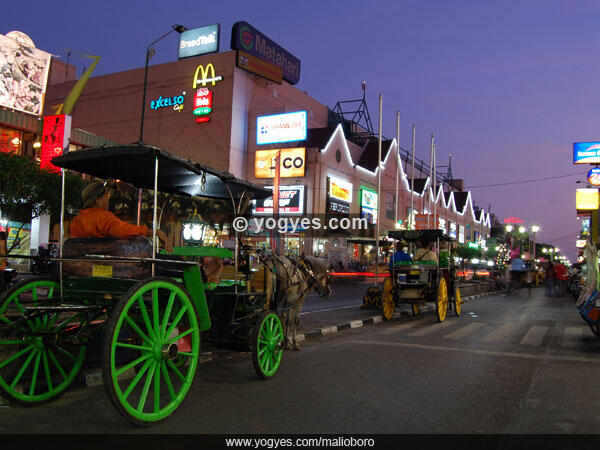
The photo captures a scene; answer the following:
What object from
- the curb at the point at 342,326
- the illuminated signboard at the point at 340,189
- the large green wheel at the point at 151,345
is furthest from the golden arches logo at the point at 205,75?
the large green wheel at the point at 151,345

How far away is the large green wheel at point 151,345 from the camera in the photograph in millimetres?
3549

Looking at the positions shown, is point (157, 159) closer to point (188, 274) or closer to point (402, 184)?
point (188, 274)

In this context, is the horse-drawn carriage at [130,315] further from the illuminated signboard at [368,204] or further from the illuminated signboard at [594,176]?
the illuminated signboard at [594,176]

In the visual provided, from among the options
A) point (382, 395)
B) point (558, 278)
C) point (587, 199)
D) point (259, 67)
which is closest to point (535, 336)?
point (382, 395)

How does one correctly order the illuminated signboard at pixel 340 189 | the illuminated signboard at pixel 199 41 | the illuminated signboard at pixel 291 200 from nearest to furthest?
the illuminated signboard at pixel 291 200 → the illuminated signboard at pixel 340 189 → the illuminated signboard at pixel 199 41

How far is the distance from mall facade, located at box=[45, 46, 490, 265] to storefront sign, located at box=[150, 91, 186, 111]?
0.26ft

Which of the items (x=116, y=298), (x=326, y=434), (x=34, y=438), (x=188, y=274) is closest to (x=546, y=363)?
(x=326, y=434)

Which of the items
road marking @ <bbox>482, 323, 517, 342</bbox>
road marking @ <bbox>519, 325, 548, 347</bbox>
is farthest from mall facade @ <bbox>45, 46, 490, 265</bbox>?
road marking @ <bbox>519, 325, 548, 347</bbox>

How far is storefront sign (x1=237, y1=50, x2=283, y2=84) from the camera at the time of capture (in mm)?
35125

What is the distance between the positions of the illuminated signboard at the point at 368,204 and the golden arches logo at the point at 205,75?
597 inches

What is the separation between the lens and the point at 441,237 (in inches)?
522

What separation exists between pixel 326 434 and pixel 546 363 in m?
4.81

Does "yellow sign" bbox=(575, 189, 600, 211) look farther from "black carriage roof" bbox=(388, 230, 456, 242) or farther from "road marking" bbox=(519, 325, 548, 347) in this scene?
"road marking" bbox=(519, 325, 548, 347)

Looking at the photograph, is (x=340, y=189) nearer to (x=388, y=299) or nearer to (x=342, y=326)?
(x=388, y=299)
